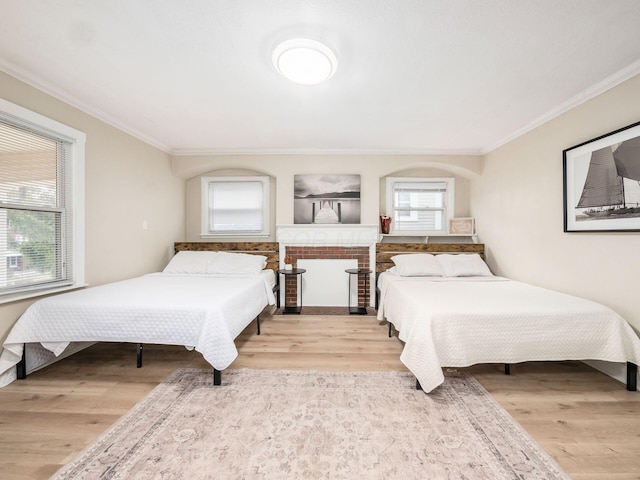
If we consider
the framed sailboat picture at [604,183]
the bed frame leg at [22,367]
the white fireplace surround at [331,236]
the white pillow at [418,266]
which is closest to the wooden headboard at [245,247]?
the white fireplace surround at [331,236]

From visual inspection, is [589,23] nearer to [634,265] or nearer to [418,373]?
[634,265]

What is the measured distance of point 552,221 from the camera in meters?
2.94

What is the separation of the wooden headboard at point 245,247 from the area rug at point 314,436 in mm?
2290

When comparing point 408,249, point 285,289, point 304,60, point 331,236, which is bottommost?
point 285,289

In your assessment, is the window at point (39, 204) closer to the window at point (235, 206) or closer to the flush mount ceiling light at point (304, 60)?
the window at point (235, 206)

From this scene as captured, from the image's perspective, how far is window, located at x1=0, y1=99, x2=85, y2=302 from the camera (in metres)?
2.17

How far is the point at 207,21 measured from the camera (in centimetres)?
166

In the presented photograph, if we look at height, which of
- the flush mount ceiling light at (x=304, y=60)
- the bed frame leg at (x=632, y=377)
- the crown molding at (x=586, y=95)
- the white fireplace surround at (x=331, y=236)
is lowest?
the bed frame leg at (x=632, y=377)

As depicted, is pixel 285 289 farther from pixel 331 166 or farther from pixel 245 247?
pixel 331 166

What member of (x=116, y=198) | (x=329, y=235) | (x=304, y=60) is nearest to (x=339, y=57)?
(x=304, y=60)

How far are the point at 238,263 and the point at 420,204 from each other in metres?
2.93

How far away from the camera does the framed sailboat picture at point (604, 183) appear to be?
2.15 metres

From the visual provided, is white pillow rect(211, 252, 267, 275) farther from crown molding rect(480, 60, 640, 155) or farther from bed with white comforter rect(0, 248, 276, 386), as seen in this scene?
crown molding rect(480, 60, 640, 155)

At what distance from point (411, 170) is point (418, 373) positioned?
336cm
